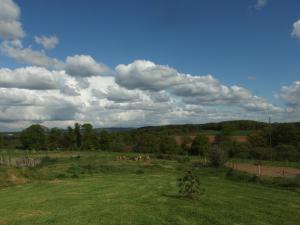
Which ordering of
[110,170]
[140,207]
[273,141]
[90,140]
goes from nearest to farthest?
[140,207] → [110,170] → [273,141] → [90,140]

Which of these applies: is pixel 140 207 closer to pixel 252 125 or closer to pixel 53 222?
pixel 53 222

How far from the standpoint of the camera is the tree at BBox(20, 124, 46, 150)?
98875 millimetres

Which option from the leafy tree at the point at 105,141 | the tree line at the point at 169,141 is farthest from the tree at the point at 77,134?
the leafy tree at the point at 105,141

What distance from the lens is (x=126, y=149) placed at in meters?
89.2

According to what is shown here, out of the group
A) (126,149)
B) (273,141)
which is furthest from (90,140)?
(273,141)

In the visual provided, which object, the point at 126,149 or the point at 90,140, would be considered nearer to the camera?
the point at 126,149

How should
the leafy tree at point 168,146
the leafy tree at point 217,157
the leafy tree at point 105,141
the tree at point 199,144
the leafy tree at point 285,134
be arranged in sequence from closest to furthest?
the leafy tree at point 217,157 < the leafy tree at point 285,134 < the tree at point 199,144 < the leafy tree at point 168,146 < the leafy tree at point 105,141

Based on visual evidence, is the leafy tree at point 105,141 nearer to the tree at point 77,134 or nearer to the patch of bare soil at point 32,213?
the tree at point 77,134

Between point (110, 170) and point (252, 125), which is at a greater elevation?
point (252, 125)

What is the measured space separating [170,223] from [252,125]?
10571 centimetres

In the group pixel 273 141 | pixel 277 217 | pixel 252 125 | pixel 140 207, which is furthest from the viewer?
pixel 252 125

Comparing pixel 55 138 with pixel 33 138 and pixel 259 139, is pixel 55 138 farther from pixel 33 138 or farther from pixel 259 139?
pixel 259 139

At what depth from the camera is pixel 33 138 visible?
325 feet

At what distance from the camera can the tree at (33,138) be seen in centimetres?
9888
